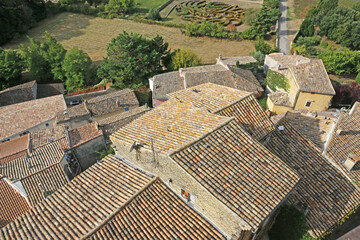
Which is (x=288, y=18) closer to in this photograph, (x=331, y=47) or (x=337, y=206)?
(x=331, y=47)

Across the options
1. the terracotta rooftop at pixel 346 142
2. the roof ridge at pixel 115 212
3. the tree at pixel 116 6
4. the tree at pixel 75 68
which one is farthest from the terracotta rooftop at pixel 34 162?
the tree at pixel 116 6

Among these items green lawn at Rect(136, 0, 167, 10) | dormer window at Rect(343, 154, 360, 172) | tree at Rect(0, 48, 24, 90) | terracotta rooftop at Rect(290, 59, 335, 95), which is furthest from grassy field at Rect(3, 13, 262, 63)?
dormer window at Rect(343, 154, 360, 172)

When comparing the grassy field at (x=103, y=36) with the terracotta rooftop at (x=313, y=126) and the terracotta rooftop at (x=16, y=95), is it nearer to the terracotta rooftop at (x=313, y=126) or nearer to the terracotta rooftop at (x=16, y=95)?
the terracotta rooftop at (x=16, y=95)

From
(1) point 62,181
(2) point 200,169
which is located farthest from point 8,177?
(2) point 200,169

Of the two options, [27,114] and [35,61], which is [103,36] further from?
[27,114]

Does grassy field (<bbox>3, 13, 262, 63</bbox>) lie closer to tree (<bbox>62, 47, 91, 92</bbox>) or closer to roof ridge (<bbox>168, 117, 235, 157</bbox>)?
tree (<bbox>62, 47, 91, 92</bbox>)

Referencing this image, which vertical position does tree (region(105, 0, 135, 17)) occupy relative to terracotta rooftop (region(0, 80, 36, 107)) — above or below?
above
